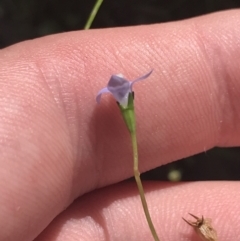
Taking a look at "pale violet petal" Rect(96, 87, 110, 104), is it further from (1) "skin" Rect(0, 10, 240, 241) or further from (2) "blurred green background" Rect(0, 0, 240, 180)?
(2) "blurred green background" Rect(0, 0, 240, 180)

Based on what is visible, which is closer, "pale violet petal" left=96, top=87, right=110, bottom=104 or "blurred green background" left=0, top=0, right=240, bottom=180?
"pale violet petal" left=96, top=87, right=110, bottom=104

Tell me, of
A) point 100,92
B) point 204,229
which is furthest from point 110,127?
point 204,229

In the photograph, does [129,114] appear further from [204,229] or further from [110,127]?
[204,229]

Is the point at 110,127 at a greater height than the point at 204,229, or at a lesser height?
greater

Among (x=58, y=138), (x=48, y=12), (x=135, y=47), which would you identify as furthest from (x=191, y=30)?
(x=48, y=12)

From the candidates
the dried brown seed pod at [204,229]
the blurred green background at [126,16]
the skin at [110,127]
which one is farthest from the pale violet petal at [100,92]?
the blurred green background at [126,16]

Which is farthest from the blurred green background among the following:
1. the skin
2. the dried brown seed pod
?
the dried brown seed pod
